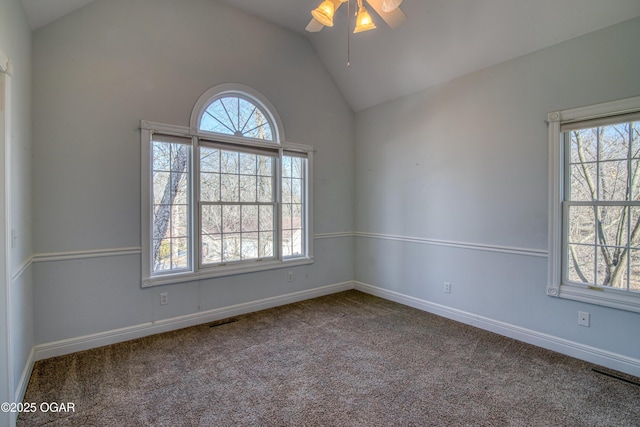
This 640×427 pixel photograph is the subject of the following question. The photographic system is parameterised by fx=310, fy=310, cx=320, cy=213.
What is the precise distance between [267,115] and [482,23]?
2.47 metres

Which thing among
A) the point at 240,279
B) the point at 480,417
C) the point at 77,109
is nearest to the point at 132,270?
the point at 240,279

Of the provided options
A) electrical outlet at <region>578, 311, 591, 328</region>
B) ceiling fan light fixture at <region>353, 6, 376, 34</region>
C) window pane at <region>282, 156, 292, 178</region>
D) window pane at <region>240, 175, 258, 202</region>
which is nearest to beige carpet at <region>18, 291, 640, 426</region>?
electrical outlet at <region>578, 311, 591, 328</region>

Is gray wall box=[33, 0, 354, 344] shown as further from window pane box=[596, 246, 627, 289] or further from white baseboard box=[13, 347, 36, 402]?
window pane box=[596, 246, 627, 289]

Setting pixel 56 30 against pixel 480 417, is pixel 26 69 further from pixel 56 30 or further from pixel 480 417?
pixel 480 417

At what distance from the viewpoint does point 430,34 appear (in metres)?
3.26

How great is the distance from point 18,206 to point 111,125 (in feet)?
3.45

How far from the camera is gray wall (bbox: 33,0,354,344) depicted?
2623mm

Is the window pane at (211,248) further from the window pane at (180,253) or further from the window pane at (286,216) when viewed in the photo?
the window pane at (286,216)

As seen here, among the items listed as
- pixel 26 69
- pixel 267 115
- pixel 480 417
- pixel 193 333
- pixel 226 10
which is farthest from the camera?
pixel 267 115

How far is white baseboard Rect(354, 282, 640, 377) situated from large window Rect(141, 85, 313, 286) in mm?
1638

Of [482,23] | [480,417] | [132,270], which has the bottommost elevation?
[480,417]

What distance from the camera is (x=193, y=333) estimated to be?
3.15 meters

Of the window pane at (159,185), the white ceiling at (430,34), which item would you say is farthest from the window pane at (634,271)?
the window pane at (159,185)

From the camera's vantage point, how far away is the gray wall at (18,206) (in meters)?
1.78
